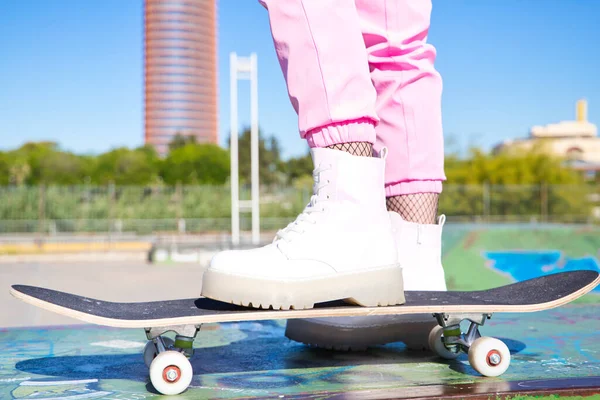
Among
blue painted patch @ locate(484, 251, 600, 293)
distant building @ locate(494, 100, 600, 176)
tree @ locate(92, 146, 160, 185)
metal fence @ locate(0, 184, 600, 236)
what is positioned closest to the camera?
blue painted patch @ locate(484, 251, 600, 293)

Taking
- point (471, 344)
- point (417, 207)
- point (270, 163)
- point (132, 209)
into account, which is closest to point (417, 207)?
point (417, 207)

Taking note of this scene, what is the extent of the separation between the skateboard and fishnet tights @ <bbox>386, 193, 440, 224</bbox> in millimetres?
226

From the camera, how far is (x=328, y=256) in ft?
4.50

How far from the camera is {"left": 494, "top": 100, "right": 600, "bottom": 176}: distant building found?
56669 millimetres

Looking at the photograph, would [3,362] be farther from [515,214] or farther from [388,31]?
[515,214]

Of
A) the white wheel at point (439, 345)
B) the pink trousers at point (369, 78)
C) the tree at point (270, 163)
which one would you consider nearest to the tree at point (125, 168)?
the tree at point (270, 163)

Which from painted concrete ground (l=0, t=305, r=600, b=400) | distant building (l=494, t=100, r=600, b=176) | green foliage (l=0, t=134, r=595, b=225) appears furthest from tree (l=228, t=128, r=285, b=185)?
painted concrete ground (l=0, t=305, r=600, b=400)

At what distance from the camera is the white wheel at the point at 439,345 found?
1.65 meters

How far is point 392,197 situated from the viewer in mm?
1785

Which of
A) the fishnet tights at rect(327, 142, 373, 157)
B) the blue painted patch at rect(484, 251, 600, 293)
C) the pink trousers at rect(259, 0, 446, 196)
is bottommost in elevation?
the blue painted patch at rect(484, 251, 600, 293)

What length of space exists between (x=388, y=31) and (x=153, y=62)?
12320 cm

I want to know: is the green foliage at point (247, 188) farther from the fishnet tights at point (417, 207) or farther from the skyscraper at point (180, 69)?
the skyscraper at point (180, 69)

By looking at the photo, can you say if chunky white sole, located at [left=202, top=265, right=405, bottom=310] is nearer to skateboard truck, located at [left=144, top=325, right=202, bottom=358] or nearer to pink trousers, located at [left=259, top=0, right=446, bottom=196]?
skateboard truck, located at [left=144, top=325, right=202, bottom=358]

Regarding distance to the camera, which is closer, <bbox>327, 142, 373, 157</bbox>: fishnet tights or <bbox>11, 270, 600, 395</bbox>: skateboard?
<bbox>11, 270, 600, 395</bbox>: skateboard
